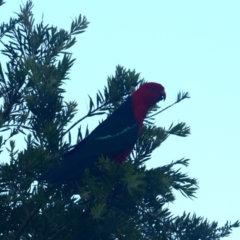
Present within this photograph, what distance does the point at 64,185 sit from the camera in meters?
3.27

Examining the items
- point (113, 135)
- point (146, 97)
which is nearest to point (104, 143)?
point (113, 135)

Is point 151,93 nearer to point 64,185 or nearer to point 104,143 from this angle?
point 104,143

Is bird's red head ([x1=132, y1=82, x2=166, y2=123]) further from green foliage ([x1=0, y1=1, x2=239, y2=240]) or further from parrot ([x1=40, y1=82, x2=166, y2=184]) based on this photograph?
green foliage ([x1=0, y1=1, x2=239, y2=240])

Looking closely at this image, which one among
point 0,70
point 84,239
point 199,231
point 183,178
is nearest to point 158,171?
point 183,178

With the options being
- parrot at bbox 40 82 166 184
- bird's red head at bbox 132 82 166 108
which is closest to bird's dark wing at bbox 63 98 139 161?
parrot at bbox 40 82 166 184

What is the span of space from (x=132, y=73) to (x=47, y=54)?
55cm

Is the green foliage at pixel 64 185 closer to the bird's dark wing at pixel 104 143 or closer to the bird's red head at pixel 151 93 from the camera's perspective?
the bird's dark wing at pixel 104 143

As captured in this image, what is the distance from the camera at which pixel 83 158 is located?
3799 mm

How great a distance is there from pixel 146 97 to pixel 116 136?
55 cm

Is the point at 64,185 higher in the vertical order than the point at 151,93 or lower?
lower

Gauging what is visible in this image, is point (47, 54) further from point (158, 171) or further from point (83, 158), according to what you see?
point (158, 171)

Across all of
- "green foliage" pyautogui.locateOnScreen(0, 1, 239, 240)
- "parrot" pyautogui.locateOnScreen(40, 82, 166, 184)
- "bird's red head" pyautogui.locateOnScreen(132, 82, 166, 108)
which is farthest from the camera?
"bird's red head" pyautogui.locateOnScreen(132, 82, 166, 108)

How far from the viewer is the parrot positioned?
367 centimetres

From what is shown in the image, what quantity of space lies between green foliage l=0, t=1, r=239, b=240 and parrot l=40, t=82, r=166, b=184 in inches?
6.5
